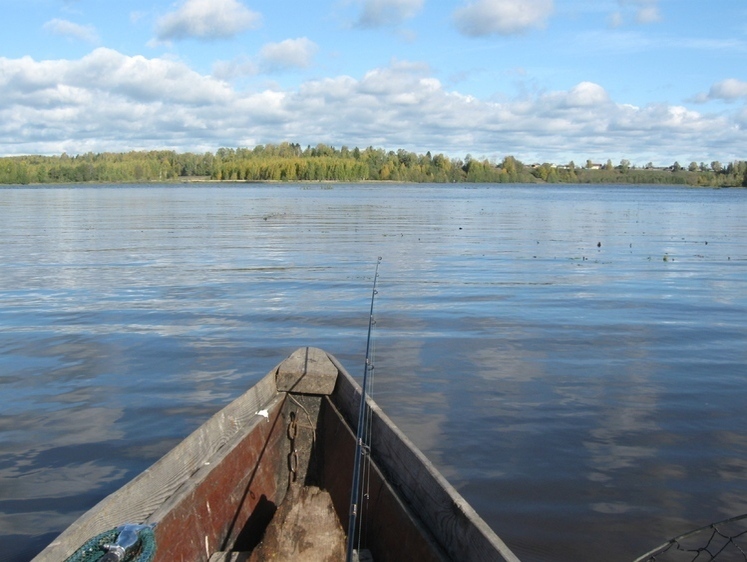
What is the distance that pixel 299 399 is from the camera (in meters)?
5.59

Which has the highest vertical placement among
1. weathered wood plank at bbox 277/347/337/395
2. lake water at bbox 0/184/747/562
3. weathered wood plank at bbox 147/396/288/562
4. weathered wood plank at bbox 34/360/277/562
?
weathered wood plank at bbox 277/347/337/395

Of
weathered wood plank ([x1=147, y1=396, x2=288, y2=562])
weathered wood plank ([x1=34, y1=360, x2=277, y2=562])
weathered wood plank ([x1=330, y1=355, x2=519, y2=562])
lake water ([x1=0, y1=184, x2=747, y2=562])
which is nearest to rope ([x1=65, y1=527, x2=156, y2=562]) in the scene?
weathered wood plank ([x1=34, y1=360, x2=277, y2=562])

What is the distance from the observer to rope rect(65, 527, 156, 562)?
10.4 ft

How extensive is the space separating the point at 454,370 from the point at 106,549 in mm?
6799

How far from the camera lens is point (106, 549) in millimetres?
3203

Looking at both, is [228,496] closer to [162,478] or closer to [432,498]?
[162,478]

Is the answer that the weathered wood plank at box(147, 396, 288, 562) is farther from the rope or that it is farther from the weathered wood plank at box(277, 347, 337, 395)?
the rope

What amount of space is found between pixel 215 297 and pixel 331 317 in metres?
3.24

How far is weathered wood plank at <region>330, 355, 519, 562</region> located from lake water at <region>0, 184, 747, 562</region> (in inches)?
60.9

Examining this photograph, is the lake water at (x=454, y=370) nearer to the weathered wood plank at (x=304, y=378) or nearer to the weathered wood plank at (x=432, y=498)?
the weathered wood plank at (x=432, y=498)

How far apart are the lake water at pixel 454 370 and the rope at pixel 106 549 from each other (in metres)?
2.49

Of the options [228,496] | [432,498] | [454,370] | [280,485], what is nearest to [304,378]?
[280,485]

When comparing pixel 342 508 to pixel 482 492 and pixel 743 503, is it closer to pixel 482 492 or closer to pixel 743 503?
pixel 482 492

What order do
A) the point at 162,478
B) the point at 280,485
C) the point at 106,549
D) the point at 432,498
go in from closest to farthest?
1. the point at 106,549
2. the point at 432,498
3. the point at 162,478
4. the point at 280,485
